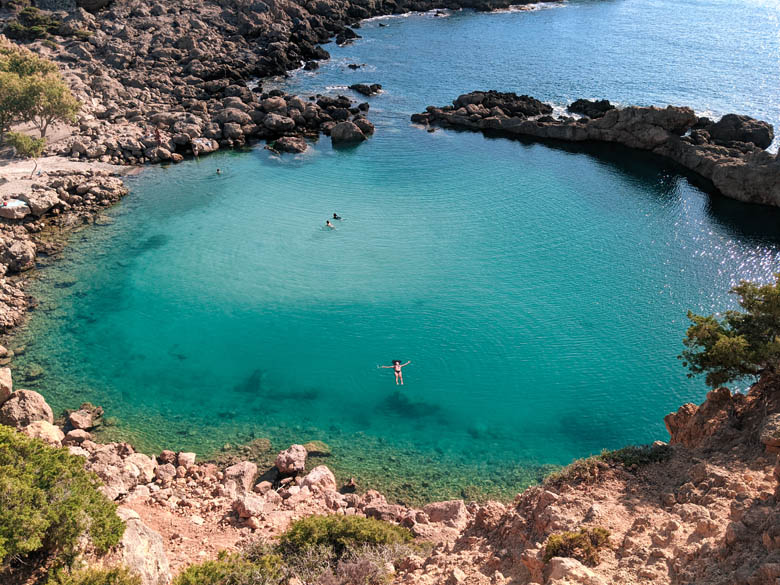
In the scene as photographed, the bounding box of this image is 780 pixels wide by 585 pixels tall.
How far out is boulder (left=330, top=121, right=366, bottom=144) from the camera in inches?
2616

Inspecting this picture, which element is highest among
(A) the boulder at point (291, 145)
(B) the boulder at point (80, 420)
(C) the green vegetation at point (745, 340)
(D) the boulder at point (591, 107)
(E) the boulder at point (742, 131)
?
(E) the boulder at point (742, 131)

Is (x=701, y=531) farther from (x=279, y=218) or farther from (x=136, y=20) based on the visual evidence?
(x=136, y=20)

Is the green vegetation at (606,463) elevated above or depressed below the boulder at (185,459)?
above

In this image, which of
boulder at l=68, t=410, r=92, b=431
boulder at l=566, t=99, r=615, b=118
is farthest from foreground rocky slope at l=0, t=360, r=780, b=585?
boulder at l=566, t=99, r=615, b=118

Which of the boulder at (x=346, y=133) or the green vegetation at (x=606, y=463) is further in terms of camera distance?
the boulder at (x=346, y=133)

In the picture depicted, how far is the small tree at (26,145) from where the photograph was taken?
51125 millimetres

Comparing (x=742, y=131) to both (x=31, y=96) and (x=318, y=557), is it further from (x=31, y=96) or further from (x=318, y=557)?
(x=31, y=96)

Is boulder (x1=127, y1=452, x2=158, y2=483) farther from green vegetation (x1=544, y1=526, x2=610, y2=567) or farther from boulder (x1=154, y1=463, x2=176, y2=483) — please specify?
green vegetation (x1=544, y1=526, x2=610, y2=567)

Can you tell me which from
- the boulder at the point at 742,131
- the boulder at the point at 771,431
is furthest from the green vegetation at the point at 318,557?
the boulder at the point at 742,131

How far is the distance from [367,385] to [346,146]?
38.9m

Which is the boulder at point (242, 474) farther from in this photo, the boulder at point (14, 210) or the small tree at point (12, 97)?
the small tree at point (12, 97)

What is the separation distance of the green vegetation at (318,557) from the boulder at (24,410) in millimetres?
15043

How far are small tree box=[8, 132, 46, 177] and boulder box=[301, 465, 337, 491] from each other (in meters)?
42.4

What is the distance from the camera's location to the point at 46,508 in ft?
57.0
